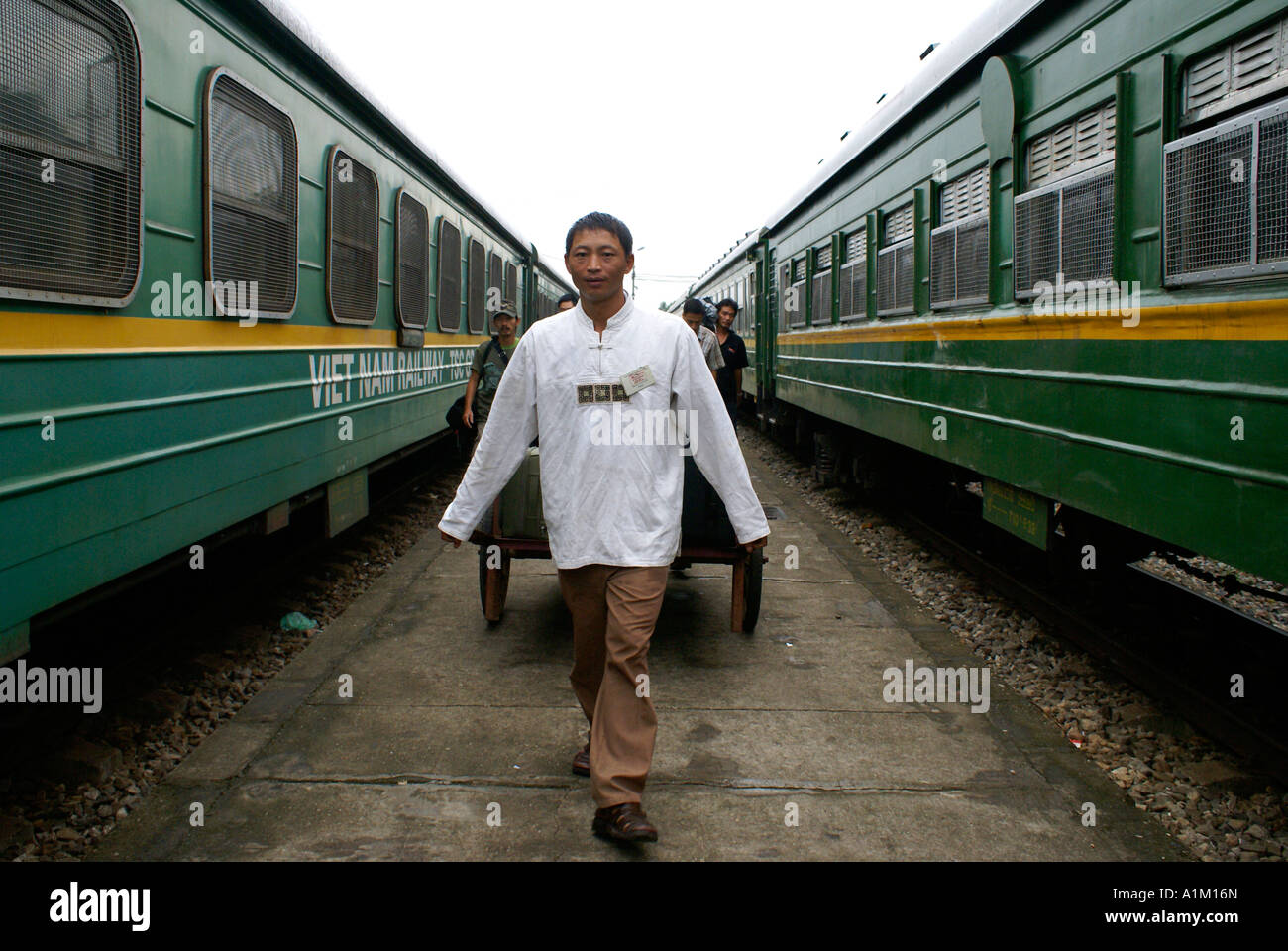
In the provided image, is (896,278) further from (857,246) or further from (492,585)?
(492,585)

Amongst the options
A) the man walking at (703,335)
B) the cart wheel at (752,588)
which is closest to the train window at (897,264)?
the man walking at (703,335)

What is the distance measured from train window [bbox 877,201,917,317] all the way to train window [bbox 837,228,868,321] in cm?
53

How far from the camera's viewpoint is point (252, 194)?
503 centimetres

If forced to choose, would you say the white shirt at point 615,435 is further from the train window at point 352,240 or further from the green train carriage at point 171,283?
the train window at point 352,240

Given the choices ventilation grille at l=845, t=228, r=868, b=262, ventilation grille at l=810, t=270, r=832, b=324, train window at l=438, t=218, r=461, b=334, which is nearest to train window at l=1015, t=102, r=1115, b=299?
ventilation grille at l=845, t=228, r=868, b=262

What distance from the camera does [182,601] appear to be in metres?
5.92

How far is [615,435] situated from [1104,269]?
265 cm

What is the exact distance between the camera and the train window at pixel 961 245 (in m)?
6.15

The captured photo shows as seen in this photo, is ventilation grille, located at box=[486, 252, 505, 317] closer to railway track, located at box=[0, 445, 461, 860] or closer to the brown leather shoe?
railway track, located at box=[0, 445, 461, 860]

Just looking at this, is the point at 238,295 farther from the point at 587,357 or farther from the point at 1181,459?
the point at 1181,459

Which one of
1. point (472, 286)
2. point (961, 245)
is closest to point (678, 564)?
point (961, 245)

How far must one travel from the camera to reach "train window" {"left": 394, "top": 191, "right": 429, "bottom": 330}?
802 cm

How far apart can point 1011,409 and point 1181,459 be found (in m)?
1.73

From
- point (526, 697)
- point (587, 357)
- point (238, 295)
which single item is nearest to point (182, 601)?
point (238, 295)
